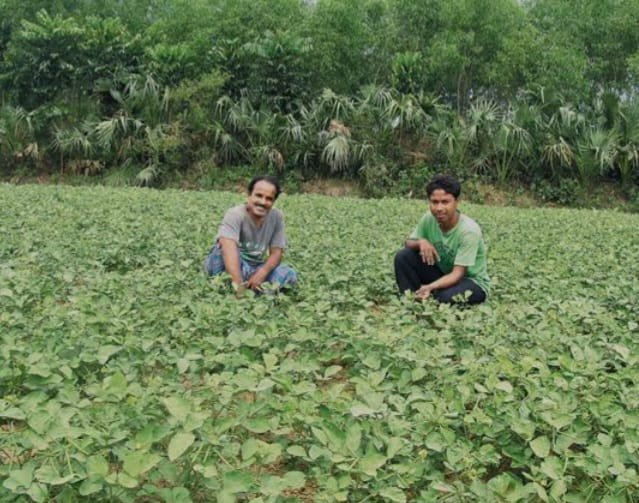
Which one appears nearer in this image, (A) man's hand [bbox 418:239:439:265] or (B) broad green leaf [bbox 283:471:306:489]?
(B) broad green leaf [bbox 283:471:306:489]

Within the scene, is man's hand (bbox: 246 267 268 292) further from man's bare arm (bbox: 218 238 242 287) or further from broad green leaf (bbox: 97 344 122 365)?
broad green leaf (bbox: 97 344 122 365)

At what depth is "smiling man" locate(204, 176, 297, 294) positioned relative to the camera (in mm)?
4984

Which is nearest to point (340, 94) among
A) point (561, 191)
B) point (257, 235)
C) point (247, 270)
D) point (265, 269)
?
point (561, 191)

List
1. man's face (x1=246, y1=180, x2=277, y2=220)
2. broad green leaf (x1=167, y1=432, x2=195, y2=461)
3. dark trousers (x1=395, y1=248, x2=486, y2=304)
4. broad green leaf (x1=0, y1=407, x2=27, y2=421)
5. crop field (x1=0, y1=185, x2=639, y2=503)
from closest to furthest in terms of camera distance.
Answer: broad green leaf (x1=167, y1=432, x2=195, y2=461), crop field (x1=0, y1=185, x2=639, y2=503), broad green leaf (x1=0, y1=407, x2=27, y2=421), man's face (x1=246, y1=180, x2=277, y2=220), dark trousers (x1=395, y1=248, x2=486, y2=304)

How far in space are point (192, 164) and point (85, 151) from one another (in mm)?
2889

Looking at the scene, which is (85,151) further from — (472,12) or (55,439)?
(55,439)

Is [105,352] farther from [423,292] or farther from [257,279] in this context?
[423,292]

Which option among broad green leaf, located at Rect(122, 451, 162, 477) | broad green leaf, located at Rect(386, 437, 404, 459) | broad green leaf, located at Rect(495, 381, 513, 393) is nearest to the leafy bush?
broad green leaf, located at Rect(495, 381, 513, 393)

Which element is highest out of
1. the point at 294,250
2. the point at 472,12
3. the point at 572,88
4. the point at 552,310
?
the point at 472,12

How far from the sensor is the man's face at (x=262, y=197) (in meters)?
5.05

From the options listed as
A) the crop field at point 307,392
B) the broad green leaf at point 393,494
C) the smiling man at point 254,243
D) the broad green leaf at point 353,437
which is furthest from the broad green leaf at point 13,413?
the smiling man at point 254,243

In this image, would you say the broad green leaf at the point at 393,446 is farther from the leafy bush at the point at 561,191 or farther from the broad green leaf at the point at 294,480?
the leafy bush at the point at 561,191

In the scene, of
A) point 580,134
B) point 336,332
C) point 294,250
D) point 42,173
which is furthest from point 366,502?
point 42,173

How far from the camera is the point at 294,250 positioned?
678cm
